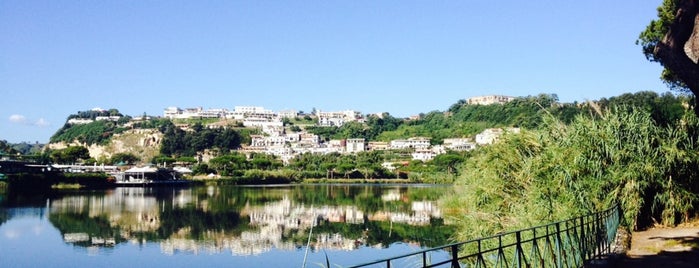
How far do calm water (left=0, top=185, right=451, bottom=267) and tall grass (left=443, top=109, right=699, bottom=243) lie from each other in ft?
14.6

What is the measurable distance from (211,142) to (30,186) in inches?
3473

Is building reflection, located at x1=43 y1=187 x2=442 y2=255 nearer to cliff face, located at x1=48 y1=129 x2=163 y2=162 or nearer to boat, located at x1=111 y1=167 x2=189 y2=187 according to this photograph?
boat, located at x1=111 y1=167 x2=189 y2=187

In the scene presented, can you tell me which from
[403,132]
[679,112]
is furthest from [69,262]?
[403,132]

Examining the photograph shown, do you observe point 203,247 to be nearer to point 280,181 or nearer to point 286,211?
point 286,211

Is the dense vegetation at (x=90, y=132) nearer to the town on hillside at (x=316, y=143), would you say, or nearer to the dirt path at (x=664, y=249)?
the town on hillside at (x=316, y=143)

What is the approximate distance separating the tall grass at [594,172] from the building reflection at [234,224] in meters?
7.37

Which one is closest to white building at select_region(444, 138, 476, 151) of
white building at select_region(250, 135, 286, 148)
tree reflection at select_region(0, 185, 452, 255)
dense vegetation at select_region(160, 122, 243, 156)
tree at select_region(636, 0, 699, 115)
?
white building at select_region(250, 135, 286, 148)

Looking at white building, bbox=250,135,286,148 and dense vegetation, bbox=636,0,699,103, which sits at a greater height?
white building, bbox=250,135,286,148

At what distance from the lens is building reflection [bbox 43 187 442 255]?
24.3 meters

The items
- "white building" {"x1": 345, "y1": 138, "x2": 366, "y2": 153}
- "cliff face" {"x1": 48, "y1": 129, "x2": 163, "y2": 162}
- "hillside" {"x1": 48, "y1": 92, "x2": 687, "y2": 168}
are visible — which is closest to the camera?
"hillside" {"x1": 48, "y1": 92, "x2": 687, "y2": 168}

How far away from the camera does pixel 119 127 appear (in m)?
170

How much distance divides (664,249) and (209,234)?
2020 centimetres

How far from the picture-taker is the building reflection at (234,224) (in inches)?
956

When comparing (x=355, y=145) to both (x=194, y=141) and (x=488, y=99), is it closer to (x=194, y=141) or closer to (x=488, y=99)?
(x=194, y=141)
